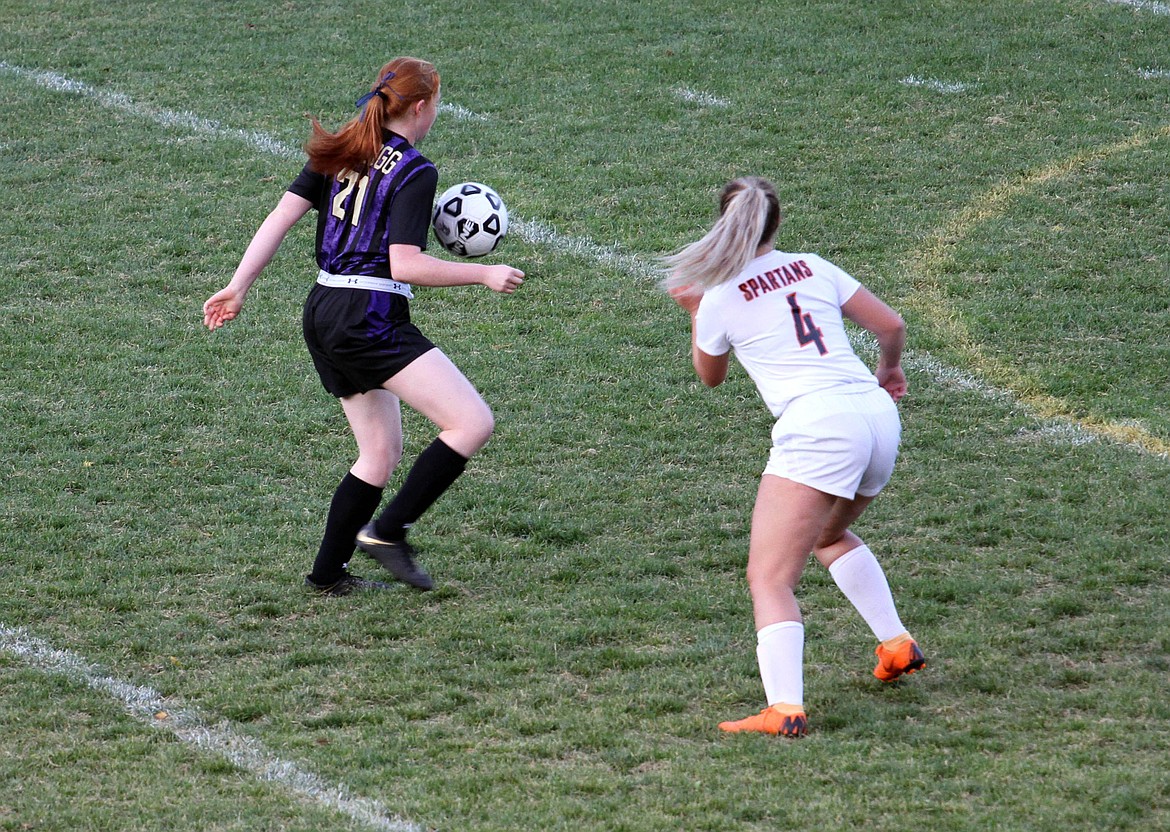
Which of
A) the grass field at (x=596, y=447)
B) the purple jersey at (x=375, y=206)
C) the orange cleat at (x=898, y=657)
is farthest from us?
the purple jersey at (x=375, y=206)

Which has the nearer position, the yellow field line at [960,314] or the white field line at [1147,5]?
the yellow field line at [960,314]

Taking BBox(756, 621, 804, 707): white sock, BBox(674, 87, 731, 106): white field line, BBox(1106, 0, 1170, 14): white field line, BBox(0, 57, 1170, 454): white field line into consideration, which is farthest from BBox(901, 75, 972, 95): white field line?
BBox(756, 621, 804, 707): white sock

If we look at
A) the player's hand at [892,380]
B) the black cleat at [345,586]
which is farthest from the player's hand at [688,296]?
the black cleat at [345,586]

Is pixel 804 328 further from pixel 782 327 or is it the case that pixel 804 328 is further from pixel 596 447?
pixel 596 447

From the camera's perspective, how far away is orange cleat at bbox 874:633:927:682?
→ 4.42 m

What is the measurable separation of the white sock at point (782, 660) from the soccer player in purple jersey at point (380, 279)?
143cm

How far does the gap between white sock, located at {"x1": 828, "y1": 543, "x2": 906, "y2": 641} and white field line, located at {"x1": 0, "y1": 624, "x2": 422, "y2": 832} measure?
158 cm

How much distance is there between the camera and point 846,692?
14.7ft

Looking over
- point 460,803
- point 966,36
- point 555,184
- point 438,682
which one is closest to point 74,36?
point 555,184

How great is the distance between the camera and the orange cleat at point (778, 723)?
412 centimetres

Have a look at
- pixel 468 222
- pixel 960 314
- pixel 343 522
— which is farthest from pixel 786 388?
pixel 960 314

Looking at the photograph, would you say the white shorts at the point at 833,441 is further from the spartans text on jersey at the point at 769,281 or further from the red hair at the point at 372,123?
the red hair at the point at 372,123

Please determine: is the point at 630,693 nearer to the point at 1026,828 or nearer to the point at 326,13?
the point at 1026,828

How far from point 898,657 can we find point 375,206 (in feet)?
7.75
